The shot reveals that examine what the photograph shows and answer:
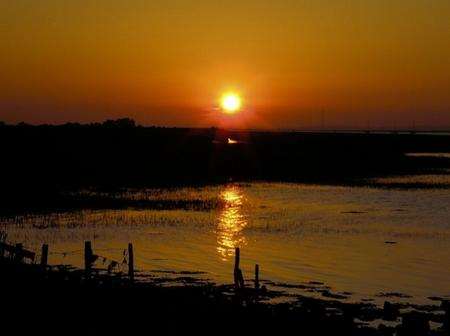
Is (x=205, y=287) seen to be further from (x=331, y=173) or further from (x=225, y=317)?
(x=331, y=173)

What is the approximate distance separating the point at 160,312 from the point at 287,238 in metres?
22.7

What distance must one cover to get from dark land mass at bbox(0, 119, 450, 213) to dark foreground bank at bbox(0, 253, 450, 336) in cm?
3092

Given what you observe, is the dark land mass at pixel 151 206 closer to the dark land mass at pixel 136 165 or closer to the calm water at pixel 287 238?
the dark land mass at pixel 136 165

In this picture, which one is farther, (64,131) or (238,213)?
(64,131)

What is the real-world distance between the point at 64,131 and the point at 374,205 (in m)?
98.3

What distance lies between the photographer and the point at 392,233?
47812 millimetres

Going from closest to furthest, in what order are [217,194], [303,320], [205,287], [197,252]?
[303,320]
[205,287]
[197,252]
[217,194]

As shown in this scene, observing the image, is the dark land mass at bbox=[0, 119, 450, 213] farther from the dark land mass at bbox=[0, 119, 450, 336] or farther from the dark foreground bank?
the dark foreground bank

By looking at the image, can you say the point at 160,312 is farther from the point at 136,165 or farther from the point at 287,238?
the point at 136,165

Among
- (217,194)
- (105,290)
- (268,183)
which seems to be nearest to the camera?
(105,290)

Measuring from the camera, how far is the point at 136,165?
10888cm

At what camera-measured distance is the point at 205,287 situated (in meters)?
29.7

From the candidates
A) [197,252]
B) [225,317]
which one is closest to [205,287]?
[225,317]

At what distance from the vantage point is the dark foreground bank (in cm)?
2092
